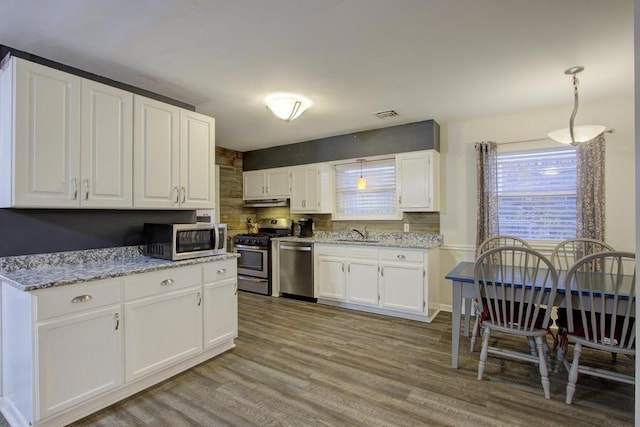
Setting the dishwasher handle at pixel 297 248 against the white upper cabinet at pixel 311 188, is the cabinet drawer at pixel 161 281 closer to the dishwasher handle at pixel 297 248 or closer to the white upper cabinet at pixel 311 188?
the dishwasher handle at pixel 297 248

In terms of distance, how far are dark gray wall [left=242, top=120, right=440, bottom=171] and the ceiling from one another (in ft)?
2.09

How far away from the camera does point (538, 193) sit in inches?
142

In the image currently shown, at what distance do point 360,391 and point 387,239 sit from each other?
7.81 ft

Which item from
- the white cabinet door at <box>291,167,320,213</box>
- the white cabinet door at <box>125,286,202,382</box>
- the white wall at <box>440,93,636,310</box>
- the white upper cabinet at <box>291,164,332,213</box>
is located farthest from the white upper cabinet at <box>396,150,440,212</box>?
the white cabinet door at <box>125,286,202,382</box>

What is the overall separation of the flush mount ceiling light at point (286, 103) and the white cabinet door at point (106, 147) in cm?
122

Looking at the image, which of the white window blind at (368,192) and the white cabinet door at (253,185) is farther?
the white cabinet door at (253,185)

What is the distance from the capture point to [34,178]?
205cm

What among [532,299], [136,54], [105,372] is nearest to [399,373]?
[532,299]

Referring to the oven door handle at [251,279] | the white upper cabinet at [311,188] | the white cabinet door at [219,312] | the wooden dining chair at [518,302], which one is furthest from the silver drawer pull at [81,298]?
the white upper cabinet at [311,188]

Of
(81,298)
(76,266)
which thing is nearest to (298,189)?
(76,266)

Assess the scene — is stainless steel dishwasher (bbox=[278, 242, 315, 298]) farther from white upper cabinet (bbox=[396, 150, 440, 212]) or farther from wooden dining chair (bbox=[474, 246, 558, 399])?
wooden dining chair (bbox=[474, 246, 558, 399])

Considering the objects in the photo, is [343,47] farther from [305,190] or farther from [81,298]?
[305,190]

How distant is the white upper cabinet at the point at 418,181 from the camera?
3.93 metres

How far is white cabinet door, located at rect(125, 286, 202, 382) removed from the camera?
7.27 feet
